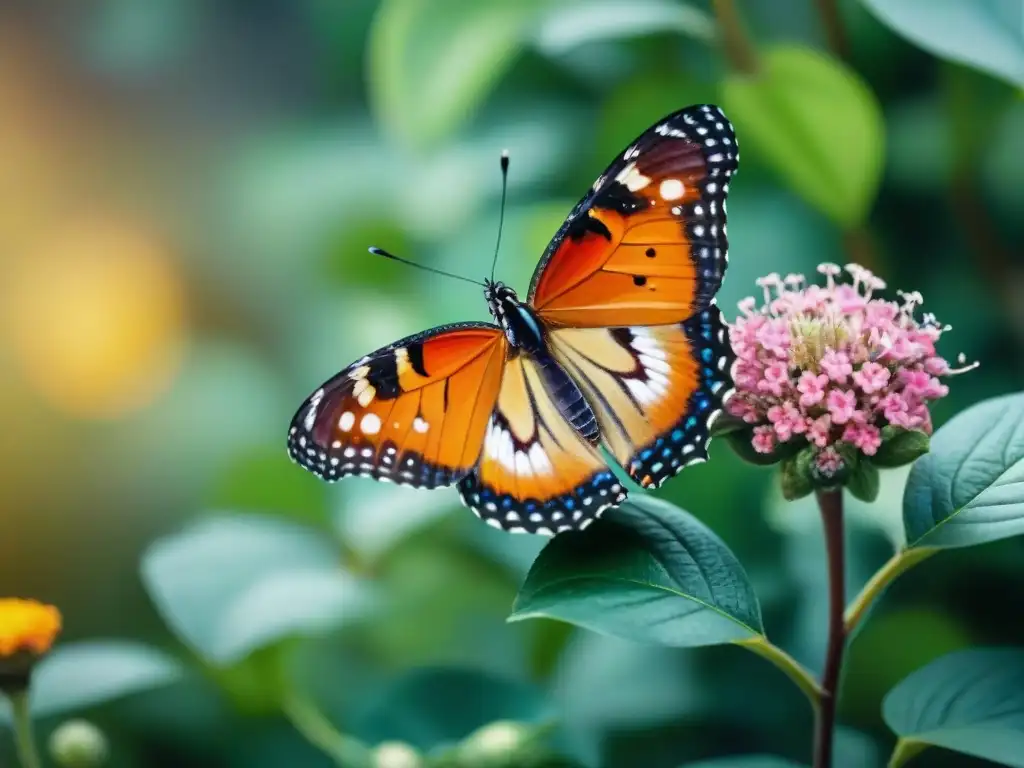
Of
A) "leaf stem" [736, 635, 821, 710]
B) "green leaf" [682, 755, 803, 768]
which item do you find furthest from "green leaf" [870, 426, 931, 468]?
"green leaf" [682, 755, 803, 768]

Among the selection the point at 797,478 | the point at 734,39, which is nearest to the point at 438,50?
the point at 734,39

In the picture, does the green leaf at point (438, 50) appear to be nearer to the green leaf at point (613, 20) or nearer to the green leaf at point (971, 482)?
the green leaf at point (613, 20)

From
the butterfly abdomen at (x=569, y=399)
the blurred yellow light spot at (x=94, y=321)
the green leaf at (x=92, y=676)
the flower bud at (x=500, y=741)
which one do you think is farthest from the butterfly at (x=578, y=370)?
the blurred yellow light spot at (x=94, y=321)

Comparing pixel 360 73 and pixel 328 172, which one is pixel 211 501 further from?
pixel 360 73

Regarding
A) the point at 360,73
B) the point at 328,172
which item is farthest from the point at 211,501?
the point at 360,73

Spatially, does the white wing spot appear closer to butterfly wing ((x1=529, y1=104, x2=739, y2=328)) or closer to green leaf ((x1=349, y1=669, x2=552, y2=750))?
butterfly wing ((x1=529, y1=104, x2=739, y2=328))

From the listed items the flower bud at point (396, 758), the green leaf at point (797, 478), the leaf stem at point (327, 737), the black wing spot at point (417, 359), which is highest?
the black wing spot at point (417, 359)

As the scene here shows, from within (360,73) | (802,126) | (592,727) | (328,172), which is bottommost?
(592,727)
